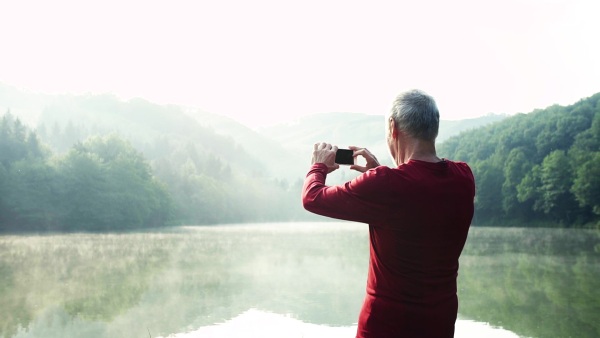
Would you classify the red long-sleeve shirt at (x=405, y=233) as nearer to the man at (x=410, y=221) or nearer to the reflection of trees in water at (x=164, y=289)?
the man at (x=410, y=221)

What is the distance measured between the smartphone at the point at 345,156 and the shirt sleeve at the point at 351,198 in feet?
1.02

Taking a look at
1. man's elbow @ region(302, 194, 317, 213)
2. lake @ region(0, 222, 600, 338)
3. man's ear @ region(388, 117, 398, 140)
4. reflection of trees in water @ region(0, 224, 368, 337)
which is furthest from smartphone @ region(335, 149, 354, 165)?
reflection of trees in water @ region(0, 224, 368, 337)

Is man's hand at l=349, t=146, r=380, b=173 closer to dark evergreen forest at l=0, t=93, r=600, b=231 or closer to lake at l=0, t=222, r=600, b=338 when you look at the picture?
lake at l=0, t=222, r=600, b=338

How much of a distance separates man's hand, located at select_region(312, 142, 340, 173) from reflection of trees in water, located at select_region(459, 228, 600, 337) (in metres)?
7.18

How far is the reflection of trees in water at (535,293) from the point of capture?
897cm

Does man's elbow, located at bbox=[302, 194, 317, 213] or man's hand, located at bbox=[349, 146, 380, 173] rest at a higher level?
man's hand, located at bbox=[349, 146, 380, 173]

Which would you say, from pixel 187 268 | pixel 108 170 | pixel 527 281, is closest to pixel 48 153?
pixel 108 170

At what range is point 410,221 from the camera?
6.59 feet

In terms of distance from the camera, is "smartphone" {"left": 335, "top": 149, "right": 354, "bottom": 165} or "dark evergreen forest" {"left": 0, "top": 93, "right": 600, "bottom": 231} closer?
"smartphone" {"left": 335, "top": 149, "right": 354, "bottom": 165}

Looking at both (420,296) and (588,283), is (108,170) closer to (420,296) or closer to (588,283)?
(588,283)

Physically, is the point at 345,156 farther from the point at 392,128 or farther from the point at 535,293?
the point at 535,293

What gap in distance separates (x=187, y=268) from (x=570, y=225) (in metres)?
44.7

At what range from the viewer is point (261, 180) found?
115938 millimetres

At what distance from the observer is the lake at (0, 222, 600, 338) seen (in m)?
9.02
